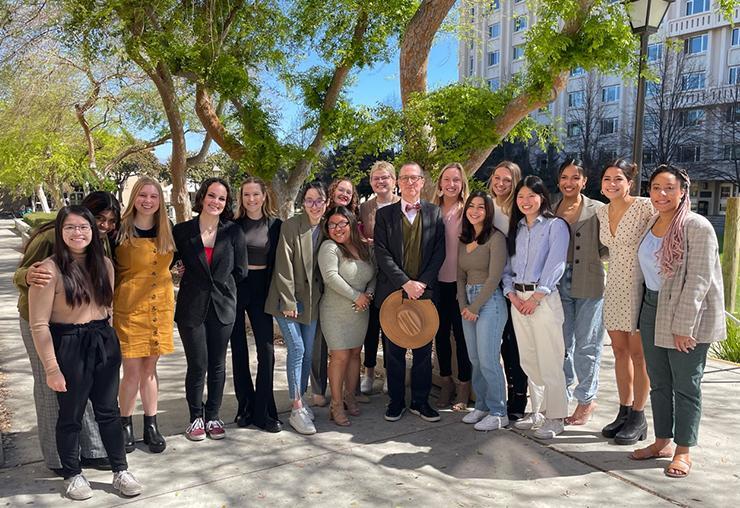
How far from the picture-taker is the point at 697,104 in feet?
132

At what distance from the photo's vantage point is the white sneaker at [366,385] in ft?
18.4

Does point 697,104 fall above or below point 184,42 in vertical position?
above

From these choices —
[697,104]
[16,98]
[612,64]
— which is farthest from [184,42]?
[697,104]

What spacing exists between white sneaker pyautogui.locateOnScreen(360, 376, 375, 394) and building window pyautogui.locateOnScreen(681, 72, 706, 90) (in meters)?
39.5

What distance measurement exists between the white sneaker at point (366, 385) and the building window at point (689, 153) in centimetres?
4248

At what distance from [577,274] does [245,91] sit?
6.44m

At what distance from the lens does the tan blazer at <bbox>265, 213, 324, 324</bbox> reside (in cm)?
465

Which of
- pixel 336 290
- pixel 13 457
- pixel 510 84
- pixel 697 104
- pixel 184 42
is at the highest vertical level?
pixel 697 104

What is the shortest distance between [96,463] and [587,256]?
3866 millimetres

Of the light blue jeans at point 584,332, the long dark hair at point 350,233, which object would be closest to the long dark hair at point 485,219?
the light blue jeans at point 584,332

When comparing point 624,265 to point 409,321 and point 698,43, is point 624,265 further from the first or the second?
point 698,43

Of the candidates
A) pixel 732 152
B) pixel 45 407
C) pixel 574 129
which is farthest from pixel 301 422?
pixel 574 129

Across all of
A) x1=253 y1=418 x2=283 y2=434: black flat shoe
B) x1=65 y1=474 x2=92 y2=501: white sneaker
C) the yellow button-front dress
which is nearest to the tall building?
x1=253 y1=418 x2=283 y2=434: black flat shoe

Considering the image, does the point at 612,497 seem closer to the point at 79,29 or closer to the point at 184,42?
the point at 184,42
